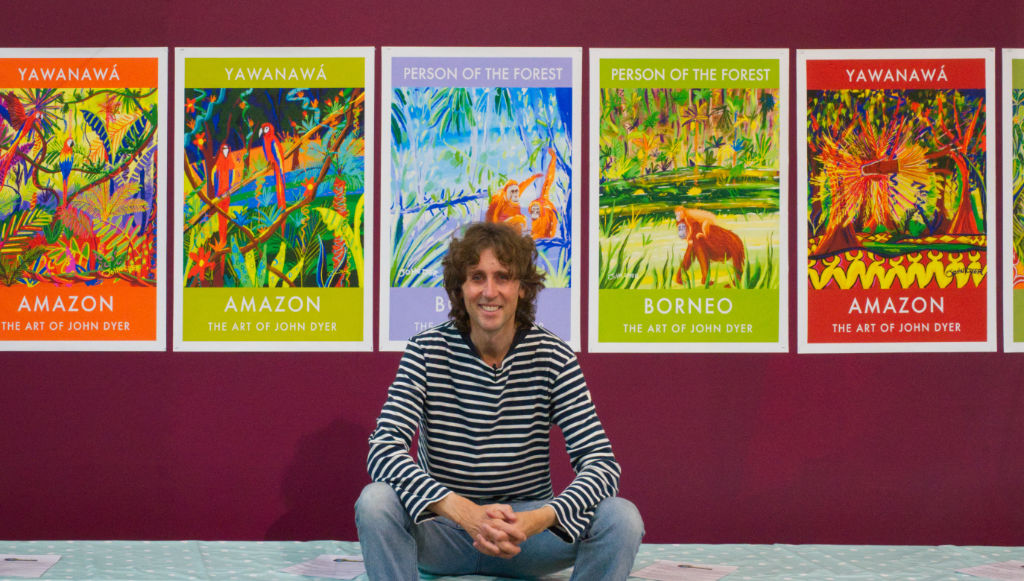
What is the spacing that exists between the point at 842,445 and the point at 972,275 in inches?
28.1

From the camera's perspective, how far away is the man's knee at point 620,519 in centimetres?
210

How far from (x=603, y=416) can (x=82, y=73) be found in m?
2.06

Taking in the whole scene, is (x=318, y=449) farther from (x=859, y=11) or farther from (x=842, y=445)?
(x=859, y=11)

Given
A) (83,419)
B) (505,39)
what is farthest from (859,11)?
(83,419)

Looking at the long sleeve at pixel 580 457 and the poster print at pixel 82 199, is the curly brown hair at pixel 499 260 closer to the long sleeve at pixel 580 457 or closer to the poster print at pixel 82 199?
the long sleeve at pixel 580 457

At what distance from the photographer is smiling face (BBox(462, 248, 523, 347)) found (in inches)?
88.0

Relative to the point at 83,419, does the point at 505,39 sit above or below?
above

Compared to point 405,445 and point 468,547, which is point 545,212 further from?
point 468,547

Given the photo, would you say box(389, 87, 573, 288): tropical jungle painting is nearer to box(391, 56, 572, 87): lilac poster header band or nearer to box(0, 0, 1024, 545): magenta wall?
box(391, 56, 572, 87): lilac poster header band

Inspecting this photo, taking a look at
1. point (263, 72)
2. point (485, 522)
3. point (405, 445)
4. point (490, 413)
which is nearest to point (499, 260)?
point (490, 413)

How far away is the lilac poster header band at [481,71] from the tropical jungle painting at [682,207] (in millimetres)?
185

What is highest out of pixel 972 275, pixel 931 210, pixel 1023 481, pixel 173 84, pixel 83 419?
pixel 173 84

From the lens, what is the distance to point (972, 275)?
301cm

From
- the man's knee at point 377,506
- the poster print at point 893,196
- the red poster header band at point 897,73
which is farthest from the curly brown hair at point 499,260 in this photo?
the red poster header band at point 897,73
